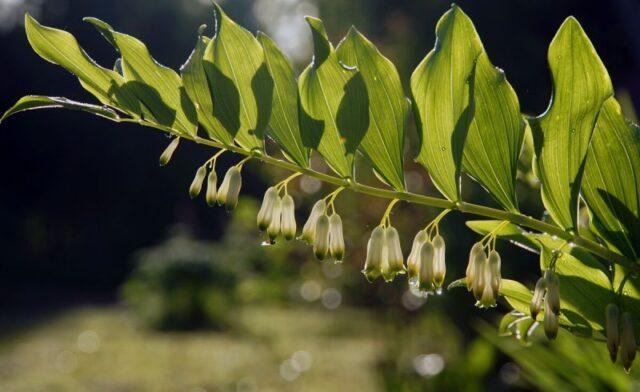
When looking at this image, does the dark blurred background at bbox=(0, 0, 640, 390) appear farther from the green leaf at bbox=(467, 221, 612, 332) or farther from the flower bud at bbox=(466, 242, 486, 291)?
the flower bud at bbox=(466, 242, 486, 291)

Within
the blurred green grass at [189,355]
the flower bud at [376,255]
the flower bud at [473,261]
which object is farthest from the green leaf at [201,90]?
the blurred green grass at [189,355]

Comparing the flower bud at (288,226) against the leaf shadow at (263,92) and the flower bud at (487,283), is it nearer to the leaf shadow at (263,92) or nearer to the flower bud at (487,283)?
the leaf shadow at (263,92)

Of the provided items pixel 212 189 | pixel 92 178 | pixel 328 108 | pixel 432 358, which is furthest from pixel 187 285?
pixel 328 108

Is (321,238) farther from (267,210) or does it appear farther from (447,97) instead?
(447,97)

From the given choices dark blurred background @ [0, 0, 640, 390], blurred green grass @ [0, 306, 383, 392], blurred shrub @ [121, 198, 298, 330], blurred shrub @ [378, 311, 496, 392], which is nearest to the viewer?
blurred shrub @ [378, 311, 496, 392]

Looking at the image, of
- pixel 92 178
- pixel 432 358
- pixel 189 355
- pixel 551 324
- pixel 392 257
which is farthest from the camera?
pixel 92 178

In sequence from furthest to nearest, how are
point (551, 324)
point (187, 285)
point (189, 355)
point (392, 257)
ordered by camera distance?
point (187, 285)
point (189, 355)
point (392, 257)
point (551, 324)

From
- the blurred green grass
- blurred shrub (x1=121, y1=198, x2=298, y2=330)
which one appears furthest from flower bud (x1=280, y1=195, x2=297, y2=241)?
blurred shrub (x1=121, y1=198, x2=298, y2=330)
